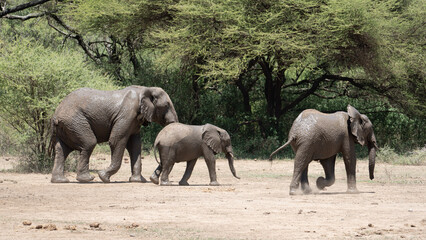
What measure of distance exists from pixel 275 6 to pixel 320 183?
11.7m

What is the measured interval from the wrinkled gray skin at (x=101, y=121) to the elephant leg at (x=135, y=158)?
0.02m

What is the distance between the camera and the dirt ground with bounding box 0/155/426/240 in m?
8.80

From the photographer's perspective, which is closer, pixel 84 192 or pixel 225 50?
pixel 84 192

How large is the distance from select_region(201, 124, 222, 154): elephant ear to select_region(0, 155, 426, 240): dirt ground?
0.85 meters

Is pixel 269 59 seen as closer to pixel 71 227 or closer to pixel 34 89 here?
pixel 34 89

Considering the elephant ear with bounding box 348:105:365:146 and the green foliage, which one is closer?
the elephant ear with bounding box 348:105:365:146

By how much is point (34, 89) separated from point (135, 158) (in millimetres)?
3652

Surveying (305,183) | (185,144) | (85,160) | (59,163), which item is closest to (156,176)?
Answer: (185,144)

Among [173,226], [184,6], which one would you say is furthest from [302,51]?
[173,226]

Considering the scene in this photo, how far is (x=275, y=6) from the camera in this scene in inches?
951

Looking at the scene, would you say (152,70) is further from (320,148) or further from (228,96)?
(320,148)

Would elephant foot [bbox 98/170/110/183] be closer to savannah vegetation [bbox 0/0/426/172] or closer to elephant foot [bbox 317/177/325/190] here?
elephant foot [bbox 317/177/325/190]

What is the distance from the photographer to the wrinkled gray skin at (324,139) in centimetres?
1285

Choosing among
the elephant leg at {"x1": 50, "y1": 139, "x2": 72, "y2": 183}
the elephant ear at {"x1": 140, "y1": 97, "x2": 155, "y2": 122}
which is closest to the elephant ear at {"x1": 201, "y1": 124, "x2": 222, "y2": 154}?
the elephant ear at {"x1": 140, "y1": 97, "x2": 155, "y2": 122}
